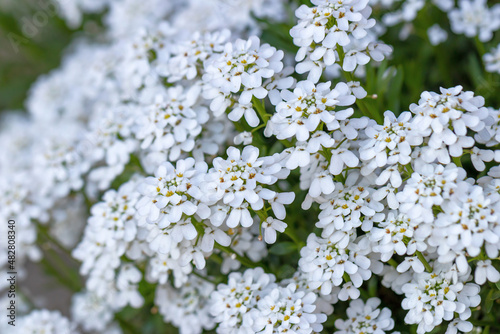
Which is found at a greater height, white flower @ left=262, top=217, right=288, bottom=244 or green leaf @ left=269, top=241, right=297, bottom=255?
white flower @ left=262, top=217, right=288, bottom=244

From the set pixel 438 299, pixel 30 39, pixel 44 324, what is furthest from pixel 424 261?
pixel 30 39

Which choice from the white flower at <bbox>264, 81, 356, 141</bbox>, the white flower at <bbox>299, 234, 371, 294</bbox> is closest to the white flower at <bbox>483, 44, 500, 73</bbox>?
the white flower at <bbox>264, 81, 356, 141</bbox>

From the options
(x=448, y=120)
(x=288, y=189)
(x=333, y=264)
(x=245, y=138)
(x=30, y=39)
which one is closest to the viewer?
(x=448, y=120)

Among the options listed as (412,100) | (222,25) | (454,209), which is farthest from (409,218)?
(222,25)

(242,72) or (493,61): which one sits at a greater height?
(242,72)

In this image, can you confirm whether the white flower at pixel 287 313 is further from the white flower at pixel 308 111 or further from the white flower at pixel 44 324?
the white flower at pixel 44 324

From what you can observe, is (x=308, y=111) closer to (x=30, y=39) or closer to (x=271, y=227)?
(x=271, y=227)

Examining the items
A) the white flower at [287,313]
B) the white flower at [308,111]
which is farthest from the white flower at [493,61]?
the white flower at [287,313]

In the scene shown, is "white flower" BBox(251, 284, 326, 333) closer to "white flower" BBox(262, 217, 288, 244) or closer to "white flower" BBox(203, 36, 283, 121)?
"white flower" BBox(262, 217, 288, 244)
